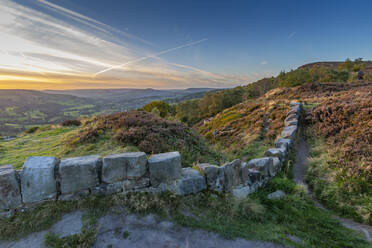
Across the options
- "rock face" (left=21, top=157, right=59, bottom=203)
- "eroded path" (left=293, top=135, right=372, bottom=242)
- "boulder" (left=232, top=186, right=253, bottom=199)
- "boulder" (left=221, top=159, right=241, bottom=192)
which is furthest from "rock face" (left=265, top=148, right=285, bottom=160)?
"rock face" (left=21, top=157, right=59, bottom=203)

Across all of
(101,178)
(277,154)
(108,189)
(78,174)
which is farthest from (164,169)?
(277,154)

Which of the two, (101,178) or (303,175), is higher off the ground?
(101,178)

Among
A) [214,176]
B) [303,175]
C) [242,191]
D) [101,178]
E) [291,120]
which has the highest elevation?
[291,120]

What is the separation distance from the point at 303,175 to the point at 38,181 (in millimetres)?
8550

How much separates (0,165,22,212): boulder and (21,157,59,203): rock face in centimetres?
11

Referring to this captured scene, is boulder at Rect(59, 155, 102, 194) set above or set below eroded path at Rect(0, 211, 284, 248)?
above

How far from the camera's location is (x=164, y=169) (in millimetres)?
4203

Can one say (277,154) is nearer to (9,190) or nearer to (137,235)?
(137,235)

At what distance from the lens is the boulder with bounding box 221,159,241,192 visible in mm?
4854

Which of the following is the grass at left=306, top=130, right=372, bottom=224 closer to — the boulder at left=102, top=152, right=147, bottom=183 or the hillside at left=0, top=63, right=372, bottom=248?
the hillside at left=0, top=63, right=372, bottom=248

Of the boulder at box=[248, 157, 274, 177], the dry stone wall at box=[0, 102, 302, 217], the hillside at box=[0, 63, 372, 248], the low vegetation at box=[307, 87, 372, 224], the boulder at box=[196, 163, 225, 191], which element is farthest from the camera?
the boulder at box=[248, 157, 274, 177]

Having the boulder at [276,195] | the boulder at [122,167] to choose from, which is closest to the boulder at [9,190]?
the boulder at [122,167]

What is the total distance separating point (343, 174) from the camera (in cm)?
597

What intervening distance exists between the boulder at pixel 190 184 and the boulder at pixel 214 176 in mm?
161
